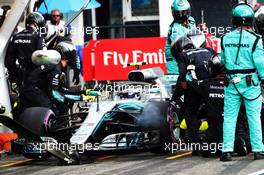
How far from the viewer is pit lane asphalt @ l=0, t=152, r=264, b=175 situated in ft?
35.7

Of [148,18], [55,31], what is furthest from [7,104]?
[148,18]

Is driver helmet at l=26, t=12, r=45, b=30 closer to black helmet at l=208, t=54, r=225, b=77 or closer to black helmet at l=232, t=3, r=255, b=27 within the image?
black helmet at l=208, t=54, r=225, b=77

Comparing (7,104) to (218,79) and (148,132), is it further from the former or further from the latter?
(218,79)

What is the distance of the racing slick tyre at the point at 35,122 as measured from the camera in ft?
40.1

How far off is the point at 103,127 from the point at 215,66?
1711mm

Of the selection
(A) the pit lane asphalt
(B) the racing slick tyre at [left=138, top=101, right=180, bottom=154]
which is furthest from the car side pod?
(B) the racing slick tyre at [left=138, top=101, right=180, bottom=154]

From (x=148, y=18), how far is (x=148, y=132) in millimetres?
10694

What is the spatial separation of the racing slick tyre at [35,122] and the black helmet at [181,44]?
6.42 ft

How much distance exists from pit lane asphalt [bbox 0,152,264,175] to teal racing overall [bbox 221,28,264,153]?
335 millimetres

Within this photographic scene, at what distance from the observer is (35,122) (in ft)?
40.2

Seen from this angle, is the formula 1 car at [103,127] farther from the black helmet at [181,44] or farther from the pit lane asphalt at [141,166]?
the black helmet at [181,44]

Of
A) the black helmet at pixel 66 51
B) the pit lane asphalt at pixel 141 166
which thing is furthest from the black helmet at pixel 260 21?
the black helmet at pixel 66 51

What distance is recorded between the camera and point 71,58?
14477 mm

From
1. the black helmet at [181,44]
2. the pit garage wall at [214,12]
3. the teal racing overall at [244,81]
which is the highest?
the pit garage wall at [214,12]
